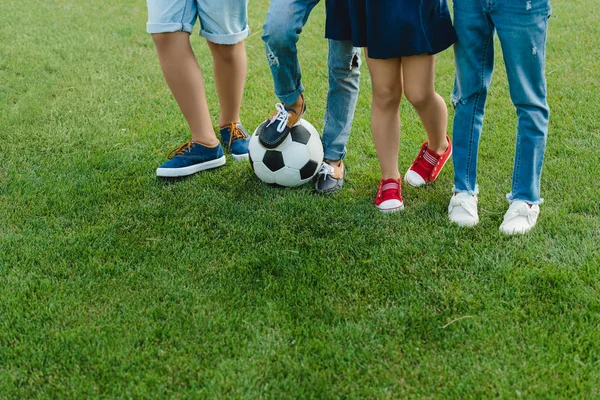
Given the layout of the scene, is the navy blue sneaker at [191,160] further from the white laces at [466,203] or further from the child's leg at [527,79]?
the child's leg at [527,79]

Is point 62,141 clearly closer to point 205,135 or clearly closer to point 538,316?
point 205,135

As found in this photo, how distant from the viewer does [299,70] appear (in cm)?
345

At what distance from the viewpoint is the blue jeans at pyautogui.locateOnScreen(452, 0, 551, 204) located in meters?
2.85

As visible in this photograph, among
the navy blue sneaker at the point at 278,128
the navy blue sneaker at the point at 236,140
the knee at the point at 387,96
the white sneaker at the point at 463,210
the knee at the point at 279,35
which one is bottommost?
the navy blue sneaker at the point at 236,140

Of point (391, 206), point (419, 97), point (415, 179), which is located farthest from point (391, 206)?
point (419, 97)

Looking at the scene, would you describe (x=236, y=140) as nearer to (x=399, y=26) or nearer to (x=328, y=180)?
(x=328, y=180)

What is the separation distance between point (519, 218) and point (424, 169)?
0.69 m

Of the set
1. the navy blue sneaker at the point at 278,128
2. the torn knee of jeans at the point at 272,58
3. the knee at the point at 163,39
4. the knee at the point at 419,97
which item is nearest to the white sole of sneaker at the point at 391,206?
the knee at the point at 419,97

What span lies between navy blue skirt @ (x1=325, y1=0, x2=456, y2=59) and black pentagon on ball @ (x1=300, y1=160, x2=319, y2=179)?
2.49ft

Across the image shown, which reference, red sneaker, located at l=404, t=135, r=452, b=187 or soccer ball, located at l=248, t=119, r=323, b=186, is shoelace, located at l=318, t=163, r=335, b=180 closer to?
soccer ball, located at l=248, t=119, r=323, b=186

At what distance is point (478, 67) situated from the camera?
3062 millimetres

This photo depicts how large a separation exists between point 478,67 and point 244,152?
161cm

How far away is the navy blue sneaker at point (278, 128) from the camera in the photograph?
3529 millimetres

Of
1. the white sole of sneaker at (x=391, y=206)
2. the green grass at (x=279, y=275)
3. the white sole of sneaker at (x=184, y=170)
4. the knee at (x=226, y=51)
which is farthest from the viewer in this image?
the knee at (x=226, y=51)
